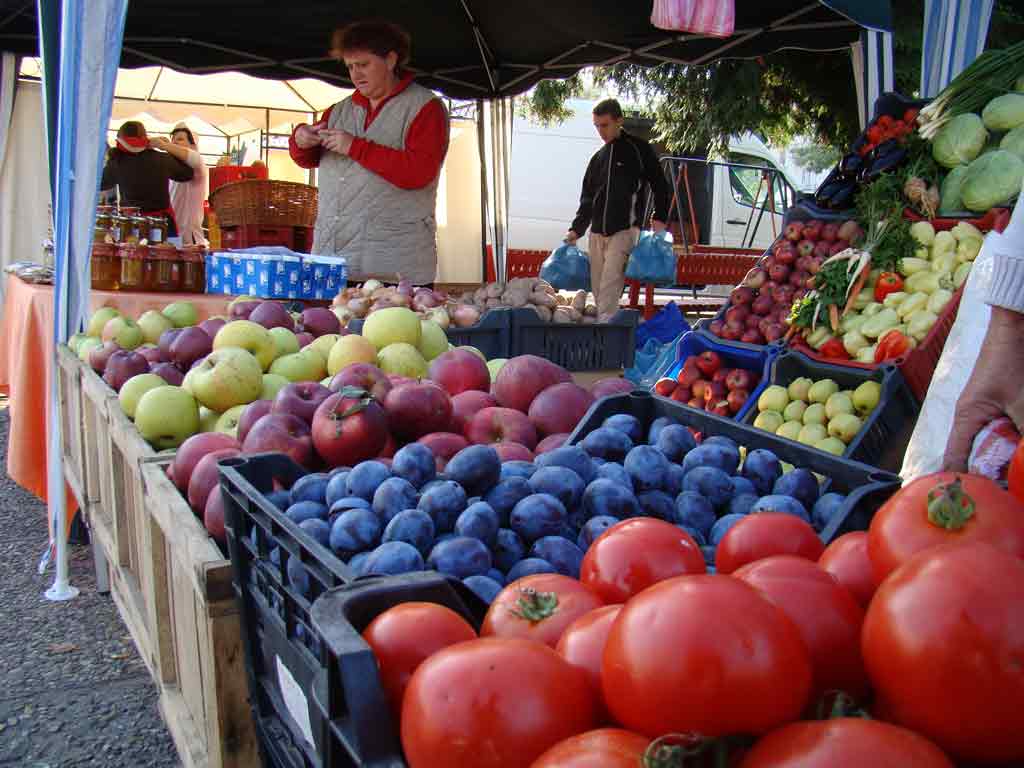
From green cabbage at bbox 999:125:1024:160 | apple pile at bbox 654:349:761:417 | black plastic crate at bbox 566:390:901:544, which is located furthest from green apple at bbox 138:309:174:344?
green cabbage at bbox 999:125:1024:160

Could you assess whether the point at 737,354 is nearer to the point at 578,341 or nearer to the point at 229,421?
the point at 578,341

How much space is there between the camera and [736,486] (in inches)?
54.3

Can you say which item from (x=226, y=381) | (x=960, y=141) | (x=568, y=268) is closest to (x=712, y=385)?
(x=960, y=141)

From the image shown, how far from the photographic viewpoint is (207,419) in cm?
234

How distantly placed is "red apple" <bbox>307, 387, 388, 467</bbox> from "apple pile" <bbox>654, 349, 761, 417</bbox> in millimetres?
2605

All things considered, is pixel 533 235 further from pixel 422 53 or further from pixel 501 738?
pixel 501 738

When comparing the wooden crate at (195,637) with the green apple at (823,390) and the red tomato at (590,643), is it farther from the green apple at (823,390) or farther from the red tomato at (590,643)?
the green apple at (823,390)

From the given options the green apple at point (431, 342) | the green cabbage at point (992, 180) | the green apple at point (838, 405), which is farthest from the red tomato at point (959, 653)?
the green cabbage at point (992, 180)

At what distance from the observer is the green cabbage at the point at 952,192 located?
3832 millimetres

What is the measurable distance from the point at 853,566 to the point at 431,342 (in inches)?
84.6

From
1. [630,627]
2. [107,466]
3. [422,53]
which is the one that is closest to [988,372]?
[630,627]

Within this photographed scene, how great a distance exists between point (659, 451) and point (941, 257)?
2.87 metres

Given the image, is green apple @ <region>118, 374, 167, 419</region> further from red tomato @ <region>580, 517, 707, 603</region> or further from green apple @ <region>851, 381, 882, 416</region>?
green apple @ <region>851, 381, 882, 416</region>

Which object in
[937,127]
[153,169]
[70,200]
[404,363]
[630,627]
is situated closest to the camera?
[630,627]
